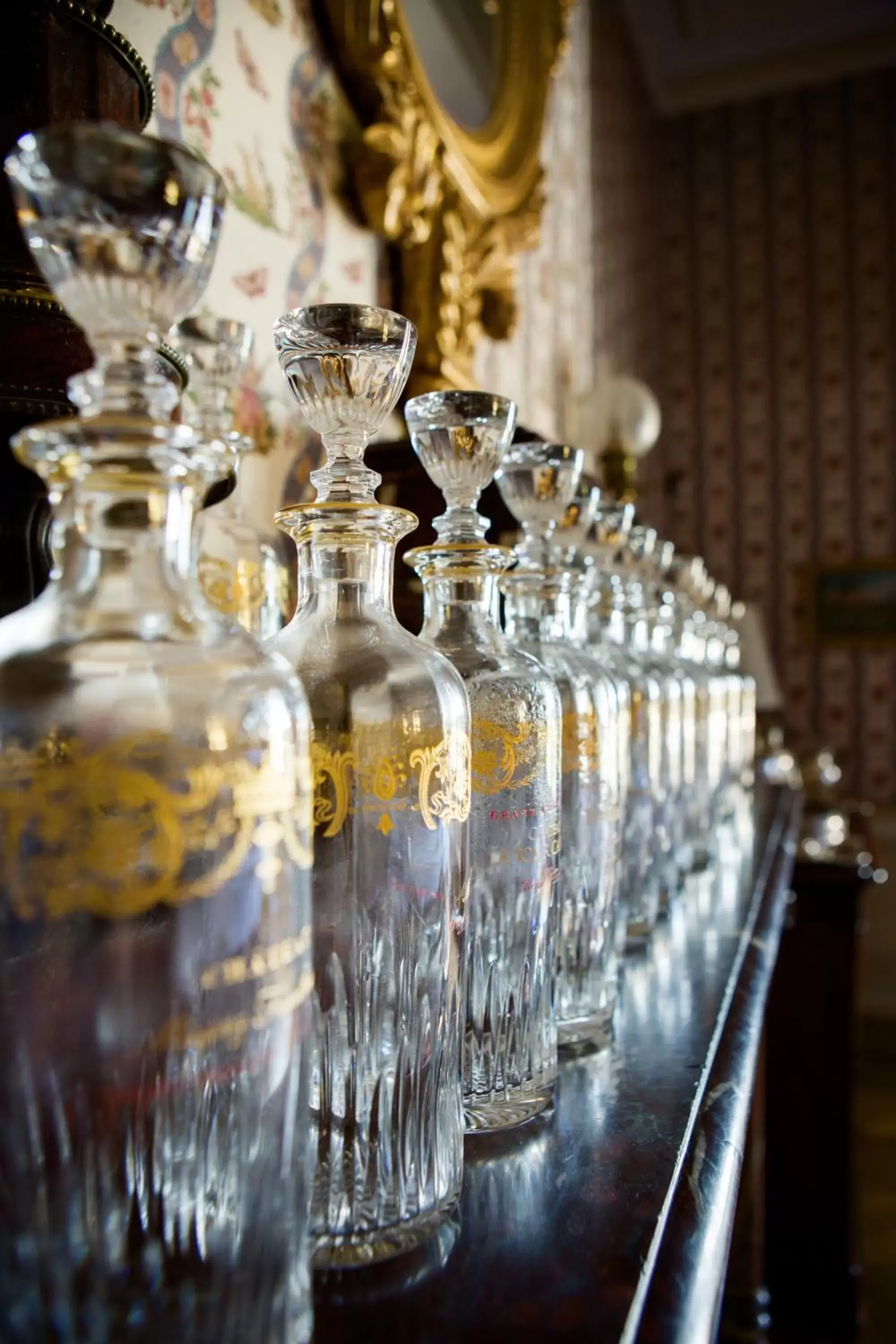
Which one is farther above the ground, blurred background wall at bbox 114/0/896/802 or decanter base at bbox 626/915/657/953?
blurred background wall at bbox 114/0/896/802

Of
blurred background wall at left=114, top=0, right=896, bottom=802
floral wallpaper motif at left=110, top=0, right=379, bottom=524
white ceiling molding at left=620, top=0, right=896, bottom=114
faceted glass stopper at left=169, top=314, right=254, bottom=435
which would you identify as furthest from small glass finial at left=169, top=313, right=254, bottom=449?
white ceiling molding at left=620, top=0, right=896, bottom=114

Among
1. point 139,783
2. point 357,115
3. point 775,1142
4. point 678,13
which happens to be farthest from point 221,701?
point 678,13

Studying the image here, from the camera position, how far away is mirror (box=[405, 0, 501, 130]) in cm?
149

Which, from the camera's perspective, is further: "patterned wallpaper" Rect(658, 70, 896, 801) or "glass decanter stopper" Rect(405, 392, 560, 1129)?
"patterned wallpaper" Rect(658, 70, 896, 801)

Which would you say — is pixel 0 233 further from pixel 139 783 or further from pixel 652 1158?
pixel 652 1158

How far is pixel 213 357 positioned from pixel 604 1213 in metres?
0.47

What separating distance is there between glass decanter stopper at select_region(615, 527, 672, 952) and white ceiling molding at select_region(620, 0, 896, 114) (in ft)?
10.9

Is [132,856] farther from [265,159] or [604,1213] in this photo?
[265,159]

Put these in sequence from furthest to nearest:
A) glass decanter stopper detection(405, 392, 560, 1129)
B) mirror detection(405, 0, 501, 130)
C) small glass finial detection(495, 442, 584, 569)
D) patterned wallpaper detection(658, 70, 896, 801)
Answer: patterned wallpaper detection(658, 70, 896, 801), mirror detection(405, 0, 501, 130), small glass finial detection(495, 442, 584, 569), glass decanter stopper detection(405, 392, 560, 1129)

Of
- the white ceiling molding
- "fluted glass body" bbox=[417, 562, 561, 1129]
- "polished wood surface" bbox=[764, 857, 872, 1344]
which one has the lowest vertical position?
"polished wood surface" bbox=[764, 857, 872, 1344]

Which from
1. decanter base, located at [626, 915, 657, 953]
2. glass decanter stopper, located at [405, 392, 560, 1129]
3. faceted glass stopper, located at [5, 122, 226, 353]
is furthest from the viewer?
decanter base, located at [626, 915, 657, 953]

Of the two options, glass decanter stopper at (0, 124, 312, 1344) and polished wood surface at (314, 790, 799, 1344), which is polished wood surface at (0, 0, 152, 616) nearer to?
glass decanter stopper at (0, 124, 312, 1344)

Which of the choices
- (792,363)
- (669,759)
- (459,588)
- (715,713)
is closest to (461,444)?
(459,588)

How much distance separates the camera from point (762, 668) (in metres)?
3.19
